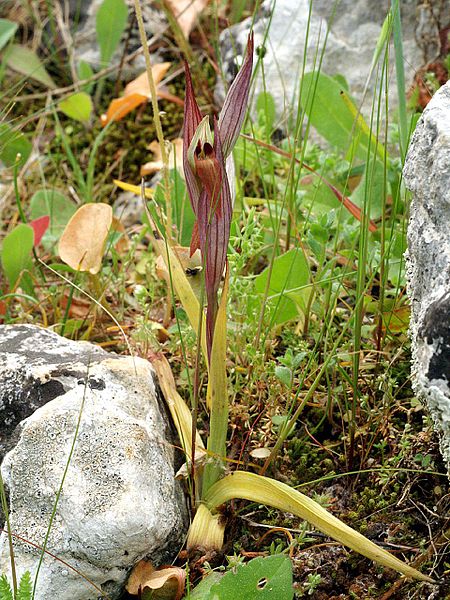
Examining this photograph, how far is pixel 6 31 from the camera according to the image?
2906mm

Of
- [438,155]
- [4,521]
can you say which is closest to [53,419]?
[4,521]

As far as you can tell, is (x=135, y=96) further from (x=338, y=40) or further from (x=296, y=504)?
(x=296, y=504)

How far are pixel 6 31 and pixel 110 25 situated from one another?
39 cm

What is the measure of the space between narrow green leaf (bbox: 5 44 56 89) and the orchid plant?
5.50 feet

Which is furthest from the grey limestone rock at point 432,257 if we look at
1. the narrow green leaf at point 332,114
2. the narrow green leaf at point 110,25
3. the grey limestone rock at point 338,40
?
the narrow green leaf at point 110,25

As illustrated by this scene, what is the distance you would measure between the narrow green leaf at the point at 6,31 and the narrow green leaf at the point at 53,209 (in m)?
0.78

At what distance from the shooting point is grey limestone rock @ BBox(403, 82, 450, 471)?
104 cm

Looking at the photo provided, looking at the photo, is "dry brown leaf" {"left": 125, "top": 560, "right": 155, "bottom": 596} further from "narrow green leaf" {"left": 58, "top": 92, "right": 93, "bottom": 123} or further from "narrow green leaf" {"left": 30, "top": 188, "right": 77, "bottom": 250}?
"narrow green leaf" {"left": 58, "top": 92, "right": 93, "bottom": 123}

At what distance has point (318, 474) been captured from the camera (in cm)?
158

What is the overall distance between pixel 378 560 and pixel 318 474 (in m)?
0.34

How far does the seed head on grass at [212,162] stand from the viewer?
124 centimetres

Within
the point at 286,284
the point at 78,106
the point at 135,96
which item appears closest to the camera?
the point at 286,284

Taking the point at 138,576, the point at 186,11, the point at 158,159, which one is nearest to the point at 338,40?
the point at 186,11

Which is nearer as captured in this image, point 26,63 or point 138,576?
point 138,576
